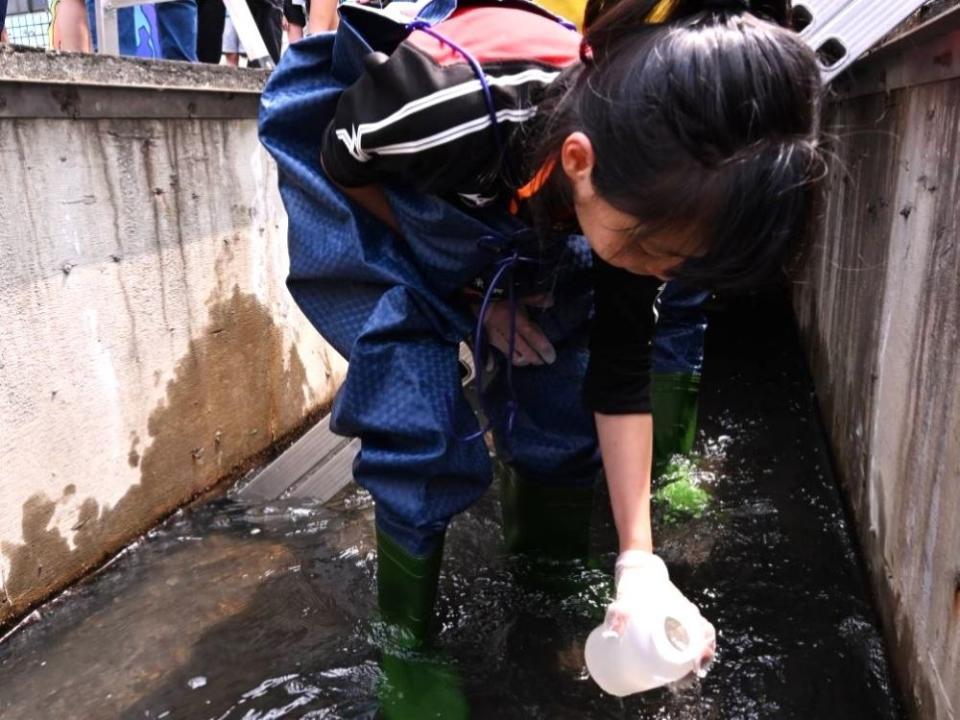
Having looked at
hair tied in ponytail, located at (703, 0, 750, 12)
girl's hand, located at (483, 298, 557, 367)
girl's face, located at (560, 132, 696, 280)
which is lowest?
girl's hand, located at (483, 298, 557, 367)

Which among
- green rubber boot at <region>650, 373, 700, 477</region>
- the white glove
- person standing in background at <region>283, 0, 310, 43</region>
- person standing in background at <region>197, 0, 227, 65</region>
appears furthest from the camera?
person standing in background at <region>283, 0, 310, 43</region>

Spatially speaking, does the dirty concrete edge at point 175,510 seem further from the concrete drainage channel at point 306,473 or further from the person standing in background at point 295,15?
the person standing in background at point 295,15

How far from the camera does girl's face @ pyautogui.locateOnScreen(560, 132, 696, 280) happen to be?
1.14m

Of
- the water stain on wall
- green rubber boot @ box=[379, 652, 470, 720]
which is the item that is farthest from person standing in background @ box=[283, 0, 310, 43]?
green rubber boot @ box=[379, 652, 470, 720]

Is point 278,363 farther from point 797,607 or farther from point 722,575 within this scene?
point 797,607

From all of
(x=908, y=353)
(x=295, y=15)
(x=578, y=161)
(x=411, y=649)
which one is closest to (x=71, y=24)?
(x=295, y=15)

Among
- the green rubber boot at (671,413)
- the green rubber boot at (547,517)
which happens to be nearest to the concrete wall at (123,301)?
the green rubber boot at (547,517)

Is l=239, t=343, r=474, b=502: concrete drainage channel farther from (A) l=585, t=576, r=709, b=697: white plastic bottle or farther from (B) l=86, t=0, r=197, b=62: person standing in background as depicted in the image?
(B) l=86, t=0, r=197, b=62: person standing in background

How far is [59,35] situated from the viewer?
328 centimetres

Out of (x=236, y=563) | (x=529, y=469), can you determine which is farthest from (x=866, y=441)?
(x=236, y=563)

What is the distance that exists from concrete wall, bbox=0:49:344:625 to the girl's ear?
1.32 m

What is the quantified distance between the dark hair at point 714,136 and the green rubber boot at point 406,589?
86 centimetres

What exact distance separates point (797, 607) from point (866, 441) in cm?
50

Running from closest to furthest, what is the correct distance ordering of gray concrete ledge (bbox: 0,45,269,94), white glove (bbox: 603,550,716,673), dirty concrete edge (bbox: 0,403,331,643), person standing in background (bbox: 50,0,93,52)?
white glove (bbox: 603,550,716,673) < gray concrete ledge (bbox: 0,45,269,94) < dirty concrete edge (bbox: 0,403,331,643) < person standing in background (bbox: 50,0,93,52)
